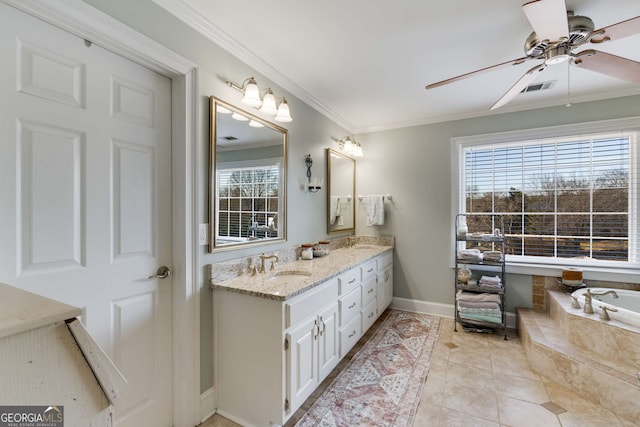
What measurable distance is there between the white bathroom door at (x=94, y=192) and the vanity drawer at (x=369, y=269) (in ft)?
5.63

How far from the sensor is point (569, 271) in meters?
2.87

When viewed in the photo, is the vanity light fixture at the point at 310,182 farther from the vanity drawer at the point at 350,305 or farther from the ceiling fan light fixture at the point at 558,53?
the ceiling fan light fixture at the point at 558,53

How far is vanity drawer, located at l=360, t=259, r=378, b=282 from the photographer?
279 cm

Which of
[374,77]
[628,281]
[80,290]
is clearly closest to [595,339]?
[628,281]

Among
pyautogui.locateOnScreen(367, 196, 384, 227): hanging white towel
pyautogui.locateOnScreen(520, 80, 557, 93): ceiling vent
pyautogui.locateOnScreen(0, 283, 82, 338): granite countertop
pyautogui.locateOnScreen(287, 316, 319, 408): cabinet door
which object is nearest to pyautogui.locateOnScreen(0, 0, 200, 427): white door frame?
pyautogui.locateOnScreen(287, 316, 319, 408): cabinet door

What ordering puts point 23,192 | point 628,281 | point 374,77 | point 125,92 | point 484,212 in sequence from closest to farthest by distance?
point 23,192 → point 125,92 → point 374,77 → point 628,281 → point 484,212

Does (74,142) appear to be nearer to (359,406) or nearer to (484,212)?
(359,406)

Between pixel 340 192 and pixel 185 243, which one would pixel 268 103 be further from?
pixel 340 192

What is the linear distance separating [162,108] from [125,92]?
205 mm

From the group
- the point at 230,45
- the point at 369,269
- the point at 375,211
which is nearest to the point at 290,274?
the point at 369,269

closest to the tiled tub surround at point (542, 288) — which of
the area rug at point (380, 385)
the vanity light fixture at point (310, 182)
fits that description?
the area rug at point (380, 385)

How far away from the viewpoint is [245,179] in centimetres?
221

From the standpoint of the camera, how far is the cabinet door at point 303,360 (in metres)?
1.69

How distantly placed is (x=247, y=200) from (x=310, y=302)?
2.98ft
